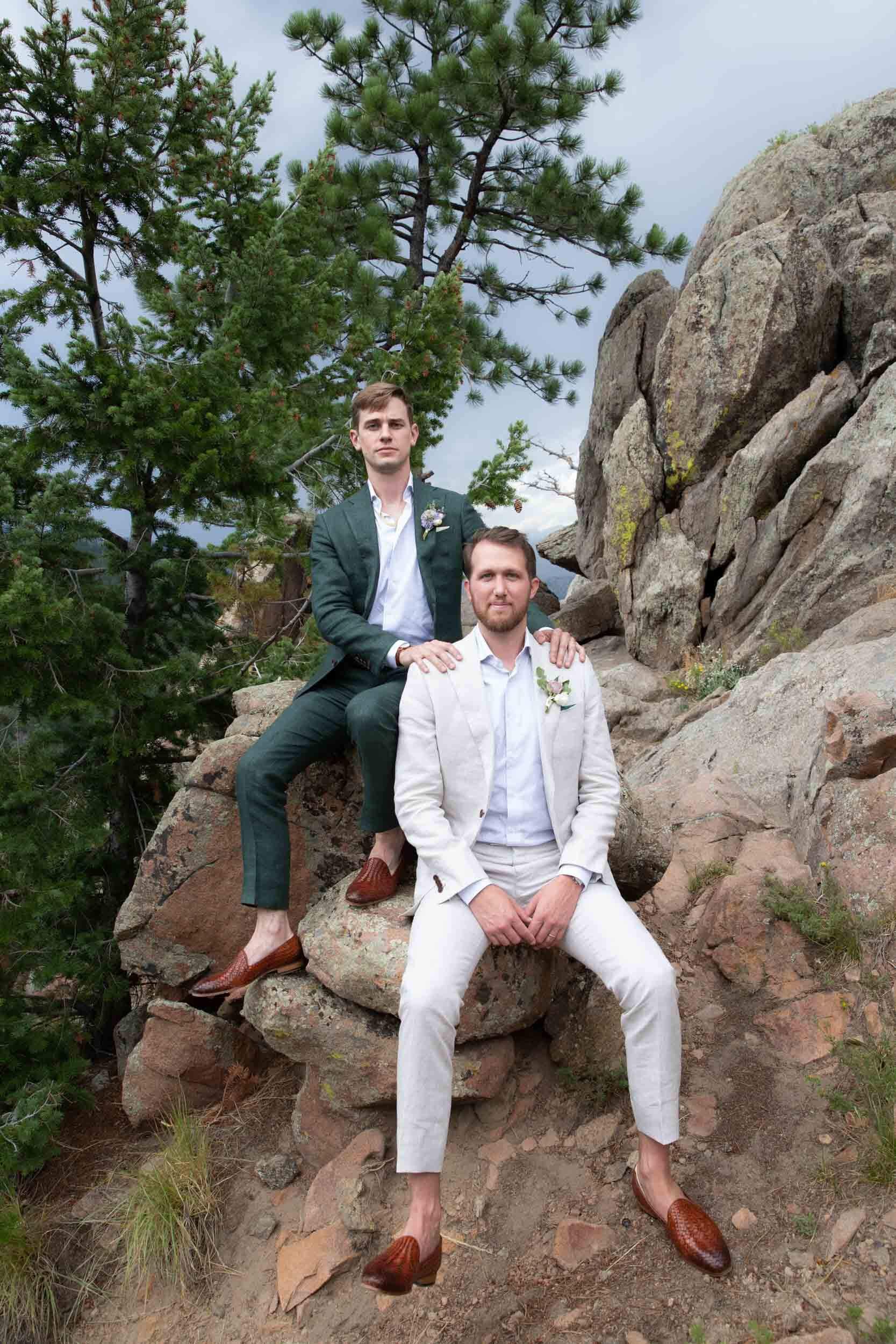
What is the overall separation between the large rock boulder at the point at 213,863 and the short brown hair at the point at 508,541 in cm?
166

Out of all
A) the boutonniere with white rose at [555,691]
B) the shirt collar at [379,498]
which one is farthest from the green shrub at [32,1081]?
the shirt collar at [379,498]

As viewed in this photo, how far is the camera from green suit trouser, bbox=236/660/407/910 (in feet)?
12.7

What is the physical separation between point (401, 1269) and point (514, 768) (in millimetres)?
1716

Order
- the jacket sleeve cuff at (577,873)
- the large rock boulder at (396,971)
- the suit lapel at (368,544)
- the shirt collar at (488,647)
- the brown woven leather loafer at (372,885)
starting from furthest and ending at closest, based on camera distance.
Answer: the suit lapel at (368,544) → the brown woven leather loafer at (372,885) → the large rock boulder at (396,971) → the shirt collar at (488,647) → the jacket sleeve cuff at (577,873)

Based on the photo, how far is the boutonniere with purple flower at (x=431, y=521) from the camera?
4402 millimetres

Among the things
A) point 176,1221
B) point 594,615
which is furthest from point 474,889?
point 594,615

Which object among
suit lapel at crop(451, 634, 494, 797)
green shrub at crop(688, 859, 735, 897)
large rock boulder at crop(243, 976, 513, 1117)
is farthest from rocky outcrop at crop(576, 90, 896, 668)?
large rock boulder at crop(243, 976, 513, 1117)

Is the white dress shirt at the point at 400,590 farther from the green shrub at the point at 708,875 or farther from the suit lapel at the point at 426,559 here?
the green shrub at the point at 708,875

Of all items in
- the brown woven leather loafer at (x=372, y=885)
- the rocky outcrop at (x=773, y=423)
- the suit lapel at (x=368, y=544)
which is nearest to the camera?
the brown woven leather loafer at (x=372, y=885)

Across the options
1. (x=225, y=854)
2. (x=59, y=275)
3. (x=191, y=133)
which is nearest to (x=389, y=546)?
(x=225, y=854)

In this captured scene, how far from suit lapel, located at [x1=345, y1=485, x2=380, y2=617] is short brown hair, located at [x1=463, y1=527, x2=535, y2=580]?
33.1 inches

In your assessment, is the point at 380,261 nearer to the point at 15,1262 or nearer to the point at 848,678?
the point at 848,678

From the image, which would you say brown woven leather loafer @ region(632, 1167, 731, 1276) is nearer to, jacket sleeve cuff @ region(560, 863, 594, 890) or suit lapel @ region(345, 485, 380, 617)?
jacket sleeve cuff @ region(560, 863, 594, 890)

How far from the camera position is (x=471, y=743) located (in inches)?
137
